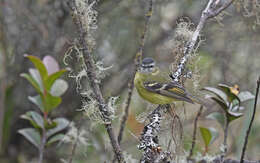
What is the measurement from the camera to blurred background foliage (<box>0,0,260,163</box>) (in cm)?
247

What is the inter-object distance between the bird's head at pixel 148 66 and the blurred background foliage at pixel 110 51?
0.98 feet

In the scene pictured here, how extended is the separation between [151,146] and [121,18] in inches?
82.5

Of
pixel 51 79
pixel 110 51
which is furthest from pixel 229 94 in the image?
pixel 110 51

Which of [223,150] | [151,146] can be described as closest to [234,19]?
[223,150]

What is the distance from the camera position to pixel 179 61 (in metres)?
1.28

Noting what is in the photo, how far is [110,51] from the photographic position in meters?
2.96

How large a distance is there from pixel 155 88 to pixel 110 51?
1.19 m

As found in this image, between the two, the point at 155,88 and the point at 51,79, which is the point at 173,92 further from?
the point at 51,79

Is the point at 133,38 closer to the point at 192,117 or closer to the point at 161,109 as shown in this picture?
the point at 192,117

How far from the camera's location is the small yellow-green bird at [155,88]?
1586 millimetres

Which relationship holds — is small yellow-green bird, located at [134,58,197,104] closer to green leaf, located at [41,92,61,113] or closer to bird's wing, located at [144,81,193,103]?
bird's wing, located at [144,81,193,103]

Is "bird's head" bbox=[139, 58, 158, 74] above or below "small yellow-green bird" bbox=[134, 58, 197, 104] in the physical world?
above

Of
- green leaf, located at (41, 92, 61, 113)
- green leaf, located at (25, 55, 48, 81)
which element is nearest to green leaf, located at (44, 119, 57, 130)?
green leaf, located at (41, 92, 61, 113)

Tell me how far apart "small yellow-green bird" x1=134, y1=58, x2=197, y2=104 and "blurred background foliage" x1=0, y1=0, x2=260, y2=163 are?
323mm
